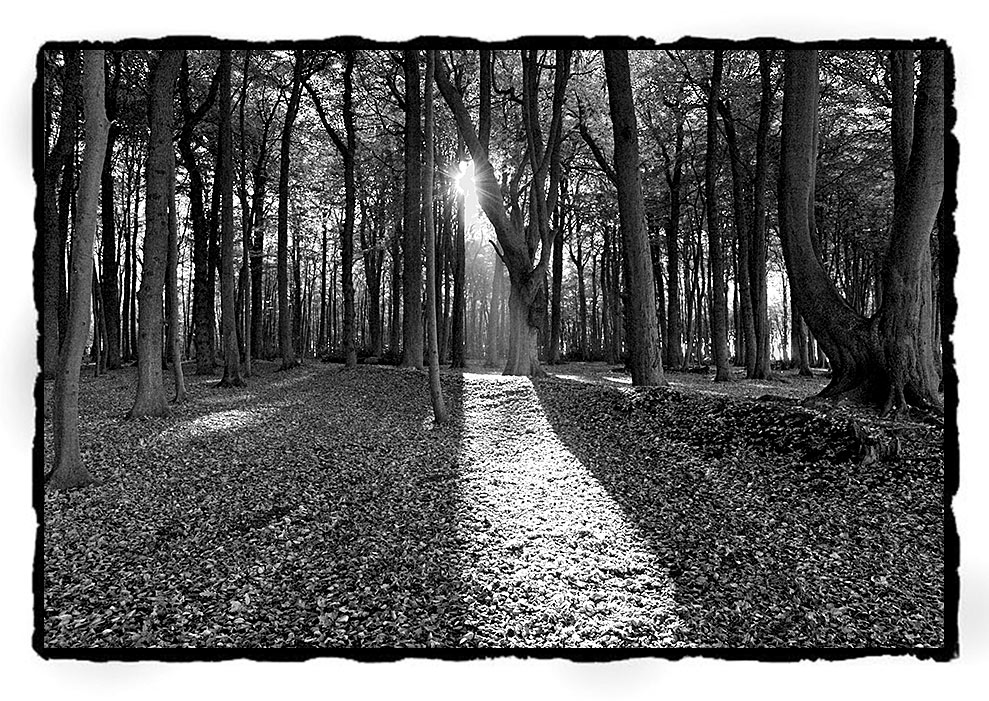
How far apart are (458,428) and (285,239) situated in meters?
3.92

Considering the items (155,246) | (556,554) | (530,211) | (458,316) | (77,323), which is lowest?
(556,554)

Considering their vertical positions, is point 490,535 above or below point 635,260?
below

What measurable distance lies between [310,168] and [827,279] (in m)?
5.74

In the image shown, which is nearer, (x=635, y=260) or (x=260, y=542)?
(x=260, y=542)

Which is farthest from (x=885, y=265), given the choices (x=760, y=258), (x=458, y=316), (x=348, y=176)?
(x=458, y=316)

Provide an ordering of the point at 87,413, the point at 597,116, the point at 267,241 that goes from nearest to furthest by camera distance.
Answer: the point at 87,413, the point at 267,241, the point at 597,116

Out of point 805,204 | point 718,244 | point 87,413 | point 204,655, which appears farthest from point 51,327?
point 718,244

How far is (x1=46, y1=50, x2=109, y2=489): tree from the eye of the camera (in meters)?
2.30

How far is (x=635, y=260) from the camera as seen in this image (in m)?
5.89

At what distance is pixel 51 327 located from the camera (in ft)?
7.06

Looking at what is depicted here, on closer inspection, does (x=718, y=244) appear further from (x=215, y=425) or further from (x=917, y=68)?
(x=215, y=425)

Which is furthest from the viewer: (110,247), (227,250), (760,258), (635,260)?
(760,258)

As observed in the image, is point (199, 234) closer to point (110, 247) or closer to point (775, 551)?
point (110, 247)

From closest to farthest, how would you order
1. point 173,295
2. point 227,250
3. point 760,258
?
1. point 173,295
2. point 227,250
3. point 760,258
